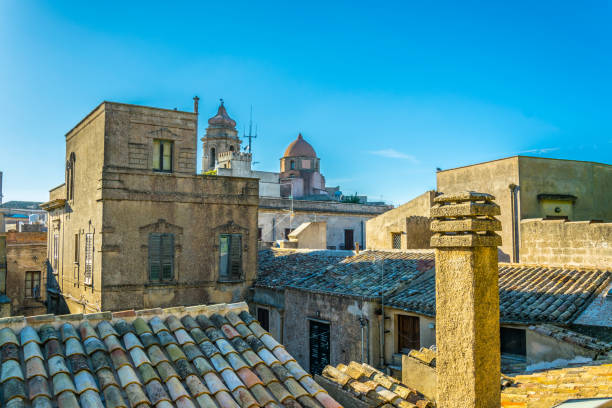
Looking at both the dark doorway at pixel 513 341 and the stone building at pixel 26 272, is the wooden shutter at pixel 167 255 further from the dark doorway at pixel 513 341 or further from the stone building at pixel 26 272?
the stone building at pixel 26 272

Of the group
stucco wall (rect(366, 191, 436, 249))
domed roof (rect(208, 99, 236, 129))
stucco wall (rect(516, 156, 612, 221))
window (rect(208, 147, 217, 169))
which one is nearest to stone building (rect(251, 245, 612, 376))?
stucco wall (rect(366, 191, 436, 249))

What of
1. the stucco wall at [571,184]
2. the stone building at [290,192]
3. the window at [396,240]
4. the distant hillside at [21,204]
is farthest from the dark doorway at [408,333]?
the distant hillside at [21,204]

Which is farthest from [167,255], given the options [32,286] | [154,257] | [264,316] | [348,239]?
[348,239]

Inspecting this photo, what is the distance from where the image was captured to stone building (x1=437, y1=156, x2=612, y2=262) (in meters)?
18.3

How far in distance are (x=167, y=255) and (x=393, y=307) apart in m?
8.54

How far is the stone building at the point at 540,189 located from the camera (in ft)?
60.1

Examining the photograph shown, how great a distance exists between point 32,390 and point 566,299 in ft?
35.5

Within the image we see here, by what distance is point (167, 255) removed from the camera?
57.7ft

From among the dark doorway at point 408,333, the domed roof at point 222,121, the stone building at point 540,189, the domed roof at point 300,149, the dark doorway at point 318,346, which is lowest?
the dark doorway at point 318,346

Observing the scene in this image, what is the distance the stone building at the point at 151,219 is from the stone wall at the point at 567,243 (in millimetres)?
10059

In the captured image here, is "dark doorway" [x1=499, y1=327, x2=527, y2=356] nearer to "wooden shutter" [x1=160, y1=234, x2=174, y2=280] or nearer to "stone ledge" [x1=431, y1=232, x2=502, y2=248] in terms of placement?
"stone ledge" [x1=431, y1=232, x2=502, y2=248]

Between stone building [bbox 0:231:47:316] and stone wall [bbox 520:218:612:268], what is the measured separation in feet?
85.0

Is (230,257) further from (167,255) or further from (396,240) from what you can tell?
(396,240)

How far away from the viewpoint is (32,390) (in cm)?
440
